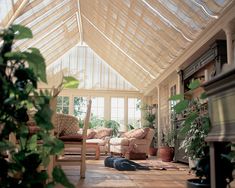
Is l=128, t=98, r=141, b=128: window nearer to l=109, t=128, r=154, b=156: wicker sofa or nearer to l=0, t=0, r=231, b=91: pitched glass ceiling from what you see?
l=0, t=0, r=231, b=91: pitched glass ceiling

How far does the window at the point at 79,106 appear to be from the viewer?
34.2ft

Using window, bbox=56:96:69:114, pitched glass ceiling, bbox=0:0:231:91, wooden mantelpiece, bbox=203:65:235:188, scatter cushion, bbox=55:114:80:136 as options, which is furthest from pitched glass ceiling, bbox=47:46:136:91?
wooden mantelpiece, bbox=203:65:235:188

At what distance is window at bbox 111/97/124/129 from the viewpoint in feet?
34.7

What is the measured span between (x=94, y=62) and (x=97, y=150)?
5147 mm

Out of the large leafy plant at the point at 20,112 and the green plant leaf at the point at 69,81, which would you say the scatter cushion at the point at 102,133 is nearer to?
the green plant leaf at the point at 69,81

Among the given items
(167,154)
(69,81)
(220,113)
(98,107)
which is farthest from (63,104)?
(69,81)

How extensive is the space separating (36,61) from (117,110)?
983 centimetres

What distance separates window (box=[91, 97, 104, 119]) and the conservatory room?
37mm

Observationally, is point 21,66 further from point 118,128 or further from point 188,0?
point 118,128

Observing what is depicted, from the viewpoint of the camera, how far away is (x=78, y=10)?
26.6 ft

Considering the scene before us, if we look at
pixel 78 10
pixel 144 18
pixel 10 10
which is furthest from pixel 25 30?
pixel 78 10

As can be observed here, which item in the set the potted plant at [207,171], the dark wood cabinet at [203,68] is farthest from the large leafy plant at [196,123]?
the dark wood cabinet at [203,68]

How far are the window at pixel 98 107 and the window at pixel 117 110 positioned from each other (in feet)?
1.28

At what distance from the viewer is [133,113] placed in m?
10.8
